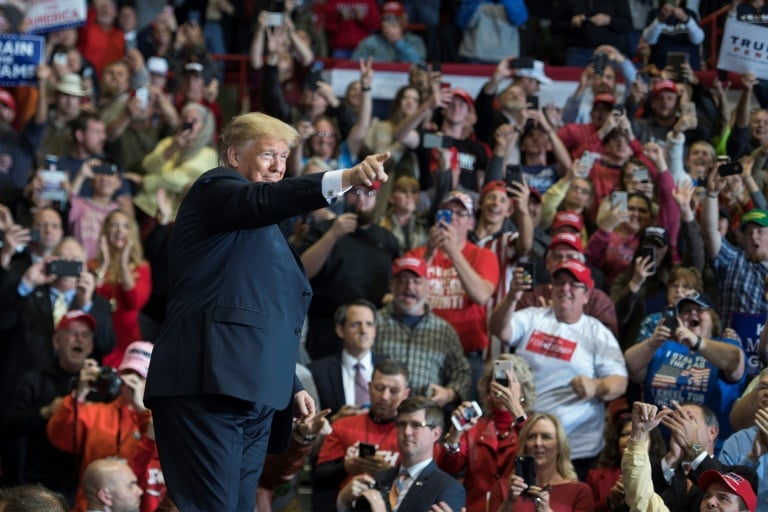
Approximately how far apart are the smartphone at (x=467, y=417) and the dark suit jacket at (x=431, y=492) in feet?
0.83

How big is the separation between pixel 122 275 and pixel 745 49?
16.9 ft

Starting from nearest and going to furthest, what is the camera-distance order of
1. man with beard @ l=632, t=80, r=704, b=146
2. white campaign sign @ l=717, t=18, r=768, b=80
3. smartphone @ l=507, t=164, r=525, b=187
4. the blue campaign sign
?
smartphone @ l=507, t=164, r=525, b=187, the blue campaign sign, man with beard @ l=632, t=80, r=704, b=146, white campaign sign @ l=717, t=18, r=768, b=80

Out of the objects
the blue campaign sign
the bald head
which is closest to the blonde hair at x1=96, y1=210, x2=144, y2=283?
the blue campaign sign

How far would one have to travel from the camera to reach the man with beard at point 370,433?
733 cm

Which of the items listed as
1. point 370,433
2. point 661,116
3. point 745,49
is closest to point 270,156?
point 370,433

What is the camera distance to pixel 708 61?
12.8 m

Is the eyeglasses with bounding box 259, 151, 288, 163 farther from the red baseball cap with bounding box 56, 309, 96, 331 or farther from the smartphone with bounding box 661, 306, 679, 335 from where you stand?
the red baseball cap with bounding box 56, 309, 96, 331

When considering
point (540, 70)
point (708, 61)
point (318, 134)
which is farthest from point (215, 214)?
point (708, 61)

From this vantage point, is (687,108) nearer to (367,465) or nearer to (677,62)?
(677,62)

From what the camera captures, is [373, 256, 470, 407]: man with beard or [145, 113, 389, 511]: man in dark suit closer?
[145, 113, 389, 511]: man in dark suit

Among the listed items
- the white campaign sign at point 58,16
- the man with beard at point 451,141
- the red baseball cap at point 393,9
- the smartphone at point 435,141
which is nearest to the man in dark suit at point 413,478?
the smartphone at point 435,141

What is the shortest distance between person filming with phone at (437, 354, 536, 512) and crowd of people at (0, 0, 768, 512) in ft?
0.05

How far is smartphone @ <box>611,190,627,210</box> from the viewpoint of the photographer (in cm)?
902

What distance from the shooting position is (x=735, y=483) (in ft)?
20.1
